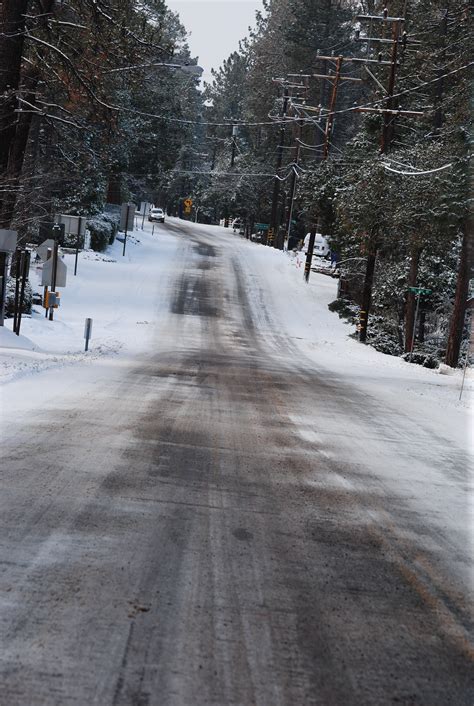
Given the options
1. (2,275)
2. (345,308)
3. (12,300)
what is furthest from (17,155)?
(345,308)

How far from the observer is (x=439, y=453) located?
28.6 ft

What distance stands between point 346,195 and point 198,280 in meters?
13.0

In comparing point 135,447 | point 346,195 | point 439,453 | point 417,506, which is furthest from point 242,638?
point 346,195

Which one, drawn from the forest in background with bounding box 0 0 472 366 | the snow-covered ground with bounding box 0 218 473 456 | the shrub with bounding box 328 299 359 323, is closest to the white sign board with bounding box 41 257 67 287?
the forest in background with bounding box 0 0 472 366

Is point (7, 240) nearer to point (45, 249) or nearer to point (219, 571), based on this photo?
point (45, 249)

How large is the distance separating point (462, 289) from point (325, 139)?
23497mm

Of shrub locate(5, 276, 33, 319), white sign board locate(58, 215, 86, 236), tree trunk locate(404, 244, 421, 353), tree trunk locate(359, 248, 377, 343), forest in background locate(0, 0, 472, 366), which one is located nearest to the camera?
forest in background locate(0, 0, 472, 366)

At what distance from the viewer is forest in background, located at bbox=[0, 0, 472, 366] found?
1562 centimetres

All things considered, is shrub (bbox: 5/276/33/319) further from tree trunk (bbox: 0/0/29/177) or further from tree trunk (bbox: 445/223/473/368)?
tree trunk (bbox: 445/223/473/368)

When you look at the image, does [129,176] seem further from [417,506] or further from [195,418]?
[417,506]

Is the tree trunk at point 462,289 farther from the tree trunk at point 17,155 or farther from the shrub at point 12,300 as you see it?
the shrub at point 12,300

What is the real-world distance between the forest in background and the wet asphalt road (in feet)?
31.4

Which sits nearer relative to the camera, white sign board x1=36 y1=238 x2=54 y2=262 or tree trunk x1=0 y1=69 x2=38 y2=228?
tree trunk x1=0 y1=69 x2=38 y2=228

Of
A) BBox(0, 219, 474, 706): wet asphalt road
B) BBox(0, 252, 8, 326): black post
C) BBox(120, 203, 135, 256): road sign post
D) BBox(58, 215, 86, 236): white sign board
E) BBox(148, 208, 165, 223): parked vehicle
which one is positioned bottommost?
BBox(0, 219, 474, 706): wet asphalt road
